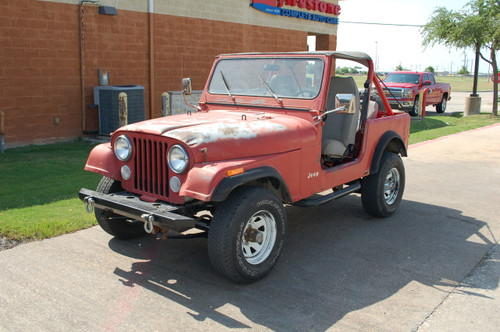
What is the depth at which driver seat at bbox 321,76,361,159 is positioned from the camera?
5.82 metres

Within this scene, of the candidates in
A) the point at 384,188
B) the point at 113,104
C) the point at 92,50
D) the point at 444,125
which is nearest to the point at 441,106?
the point at 444,125

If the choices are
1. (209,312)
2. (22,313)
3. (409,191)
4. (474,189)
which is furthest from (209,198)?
(474,189)

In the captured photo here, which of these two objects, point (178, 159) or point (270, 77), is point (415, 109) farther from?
point (178, 159)

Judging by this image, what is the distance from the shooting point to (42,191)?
696cm

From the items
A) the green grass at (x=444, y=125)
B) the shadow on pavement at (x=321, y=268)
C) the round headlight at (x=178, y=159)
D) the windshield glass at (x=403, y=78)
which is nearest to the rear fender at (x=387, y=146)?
the shadow on pavement at (x=321, y=268)

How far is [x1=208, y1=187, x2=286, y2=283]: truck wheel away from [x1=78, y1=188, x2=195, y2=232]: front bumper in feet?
0.90

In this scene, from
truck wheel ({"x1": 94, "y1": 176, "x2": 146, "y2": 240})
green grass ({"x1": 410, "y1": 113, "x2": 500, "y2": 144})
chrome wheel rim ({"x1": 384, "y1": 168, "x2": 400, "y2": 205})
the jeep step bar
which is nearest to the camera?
truck wheel ({"x1": 94, "y1": 176, "x2": 146, "y2": 240})

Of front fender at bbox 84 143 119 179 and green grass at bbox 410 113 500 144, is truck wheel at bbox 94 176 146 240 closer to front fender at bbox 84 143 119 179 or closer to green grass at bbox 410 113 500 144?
front fender at bbox 84 143 119 179

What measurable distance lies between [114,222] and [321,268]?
2.11 metres

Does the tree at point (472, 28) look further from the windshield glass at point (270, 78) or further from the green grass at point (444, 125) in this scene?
the windshield glass at point (270, 78)

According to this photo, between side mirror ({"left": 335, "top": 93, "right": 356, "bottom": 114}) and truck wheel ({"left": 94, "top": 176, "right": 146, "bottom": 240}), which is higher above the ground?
side mirror ({"left": 335, "top": 93, "right": 356, "bottom": 114})

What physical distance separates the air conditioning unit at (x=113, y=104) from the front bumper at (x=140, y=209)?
24.0ft

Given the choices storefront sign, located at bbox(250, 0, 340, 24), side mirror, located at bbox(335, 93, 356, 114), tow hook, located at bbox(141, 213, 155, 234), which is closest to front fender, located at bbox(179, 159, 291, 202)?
tow hook, located at bbox(141, 213, 155, 234)

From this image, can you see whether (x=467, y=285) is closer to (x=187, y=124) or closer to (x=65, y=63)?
(x=187, y=124)
